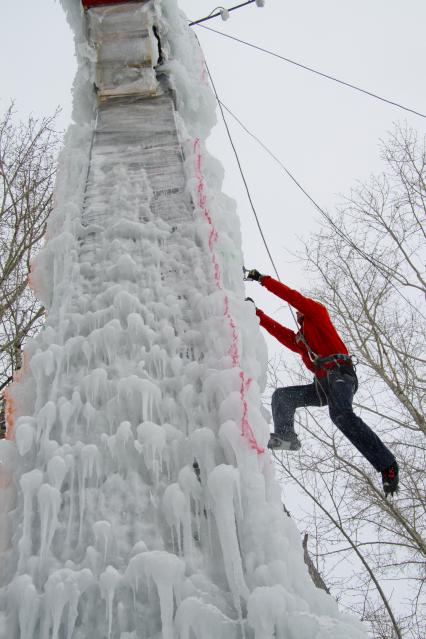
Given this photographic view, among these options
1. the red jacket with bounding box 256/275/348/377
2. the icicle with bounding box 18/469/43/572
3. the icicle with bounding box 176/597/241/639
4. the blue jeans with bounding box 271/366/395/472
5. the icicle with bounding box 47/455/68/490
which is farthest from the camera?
the red jacket with bounding box 256/275/348/377

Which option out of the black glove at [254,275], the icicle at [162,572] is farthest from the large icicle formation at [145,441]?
the black glove at [254,275]

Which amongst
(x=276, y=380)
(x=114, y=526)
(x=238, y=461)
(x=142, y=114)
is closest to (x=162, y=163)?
(x=142, y=114)

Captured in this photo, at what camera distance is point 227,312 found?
1.83 m

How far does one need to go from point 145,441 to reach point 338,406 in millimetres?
2359

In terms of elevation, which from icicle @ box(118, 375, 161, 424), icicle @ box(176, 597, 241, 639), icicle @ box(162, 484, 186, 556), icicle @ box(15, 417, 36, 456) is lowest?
icicle @ box(176, 597, 241, 639)

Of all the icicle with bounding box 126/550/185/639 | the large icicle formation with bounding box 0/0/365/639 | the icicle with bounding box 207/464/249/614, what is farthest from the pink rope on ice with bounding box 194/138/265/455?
the icicle with bounding box 126/550/185/639

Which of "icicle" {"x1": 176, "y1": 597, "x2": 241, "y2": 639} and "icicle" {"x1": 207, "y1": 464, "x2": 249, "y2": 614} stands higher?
"icicle" {"x1": 207, "y1": 464, "x2": 249, "y2": 614}

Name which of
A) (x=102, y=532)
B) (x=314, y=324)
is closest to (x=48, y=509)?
(x=102, y=532)

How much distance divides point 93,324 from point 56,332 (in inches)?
5.0

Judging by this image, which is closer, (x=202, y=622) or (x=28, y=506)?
(x=202, y=622)

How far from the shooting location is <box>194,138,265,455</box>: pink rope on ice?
59.8 inches

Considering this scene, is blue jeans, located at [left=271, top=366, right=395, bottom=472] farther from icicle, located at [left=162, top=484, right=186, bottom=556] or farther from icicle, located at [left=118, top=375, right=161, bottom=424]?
icicle, located at [left=162, top=484, right=186, bottom=556]

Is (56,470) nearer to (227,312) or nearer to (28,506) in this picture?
(28,506)

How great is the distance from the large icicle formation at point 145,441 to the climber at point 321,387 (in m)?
1.50
